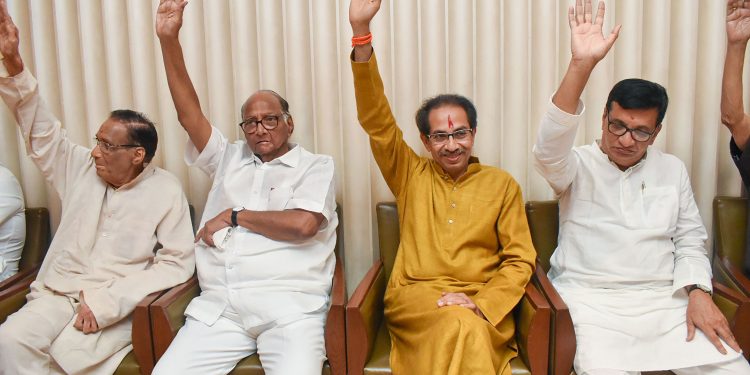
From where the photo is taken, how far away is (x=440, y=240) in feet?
7.32

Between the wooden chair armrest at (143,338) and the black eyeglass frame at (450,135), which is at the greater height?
the black eyeglass frame at (450,135)

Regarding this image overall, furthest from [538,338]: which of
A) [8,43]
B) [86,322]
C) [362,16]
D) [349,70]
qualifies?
[8,43]

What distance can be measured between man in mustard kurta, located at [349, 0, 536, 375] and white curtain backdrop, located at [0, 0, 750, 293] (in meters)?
0.33

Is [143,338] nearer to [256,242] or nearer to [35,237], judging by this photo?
[256,242]

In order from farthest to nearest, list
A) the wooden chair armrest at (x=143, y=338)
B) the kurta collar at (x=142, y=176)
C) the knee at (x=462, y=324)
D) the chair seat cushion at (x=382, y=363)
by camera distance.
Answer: the kurta collar at (x=142, y=176), the wooden chair armrest at (x=143, y=338), the chair seat cushion at (x=382, y=363), the knee at (x=462, y=324)

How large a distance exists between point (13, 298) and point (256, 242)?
0.96 m

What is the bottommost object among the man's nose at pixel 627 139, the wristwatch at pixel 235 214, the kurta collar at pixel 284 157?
Result: the wristwatch at pixel 235 214

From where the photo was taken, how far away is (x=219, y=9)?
261 centimetres

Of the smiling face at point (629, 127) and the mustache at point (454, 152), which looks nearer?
the smiling face at point (629, 127)

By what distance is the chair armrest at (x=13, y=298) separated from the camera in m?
2.15

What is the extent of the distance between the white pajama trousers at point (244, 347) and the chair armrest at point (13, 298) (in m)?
0.70

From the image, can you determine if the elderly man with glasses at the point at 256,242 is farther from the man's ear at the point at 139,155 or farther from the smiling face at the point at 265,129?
the man's ear at the point at 139,155

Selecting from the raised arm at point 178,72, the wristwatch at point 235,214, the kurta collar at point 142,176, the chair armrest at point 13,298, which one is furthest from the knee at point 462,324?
the chair armrest at point 13,298

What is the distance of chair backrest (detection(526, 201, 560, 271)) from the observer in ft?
7.89
